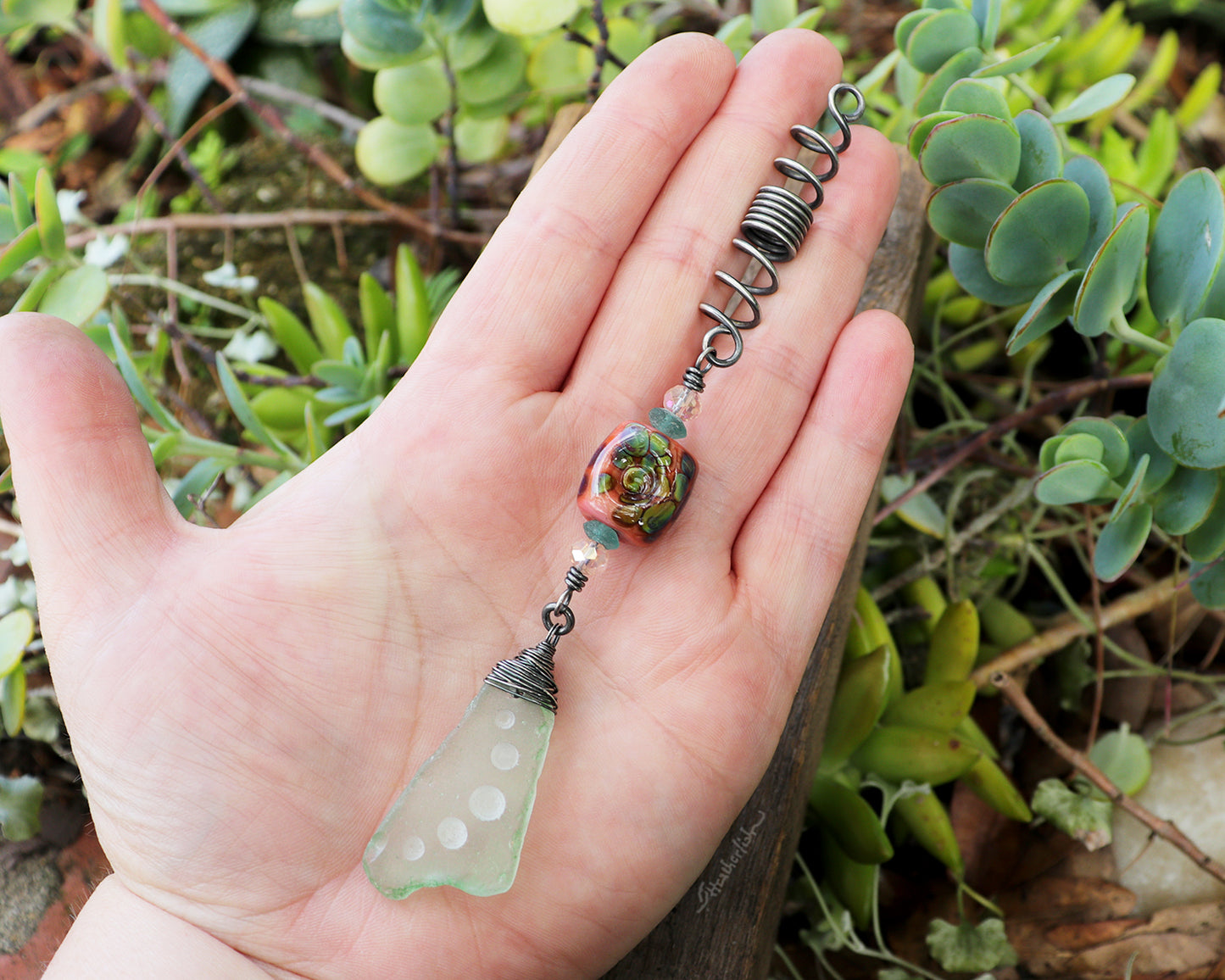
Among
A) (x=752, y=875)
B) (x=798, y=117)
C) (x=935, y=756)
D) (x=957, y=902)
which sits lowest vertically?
(x=957, y=902)

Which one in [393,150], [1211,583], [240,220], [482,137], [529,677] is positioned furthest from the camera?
[240,220]

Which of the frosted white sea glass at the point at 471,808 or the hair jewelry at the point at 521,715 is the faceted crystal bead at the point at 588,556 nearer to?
the hair jewelry at the point at 521,715

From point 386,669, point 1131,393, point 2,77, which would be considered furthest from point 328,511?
point 2,77

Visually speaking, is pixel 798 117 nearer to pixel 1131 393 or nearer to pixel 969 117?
pixel 969 117

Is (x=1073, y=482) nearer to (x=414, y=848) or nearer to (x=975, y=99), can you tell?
(x=975, y=99)

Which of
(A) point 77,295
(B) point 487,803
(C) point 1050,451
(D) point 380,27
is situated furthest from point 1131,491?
(A) point 77,295

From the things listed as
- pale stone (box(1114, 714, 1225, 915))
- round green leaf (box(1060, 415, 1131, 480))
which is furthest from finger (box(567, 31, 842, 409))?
pale stone (box(1114, 714, 1225, 915))

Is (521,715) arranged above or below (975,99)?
below
